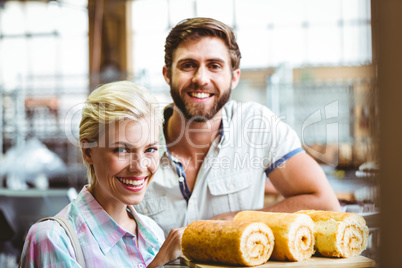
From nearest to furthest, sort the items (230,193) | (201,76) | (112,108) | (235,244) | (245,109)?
(235,244)
(112,108)
(201,76)
(230,193)
(245,109)

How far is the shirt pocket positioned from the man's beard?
8.4 inches

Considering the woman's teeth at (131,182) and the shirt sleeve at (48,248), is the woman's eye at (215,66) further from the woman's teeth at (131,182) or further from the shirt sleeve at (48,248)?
the shirt sleeve at (48,248)

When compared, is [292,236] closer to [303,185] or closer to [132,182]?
[132,182]

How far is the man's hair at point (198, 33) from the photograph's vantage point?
1053mm

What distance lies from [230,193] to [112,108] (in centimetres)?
48

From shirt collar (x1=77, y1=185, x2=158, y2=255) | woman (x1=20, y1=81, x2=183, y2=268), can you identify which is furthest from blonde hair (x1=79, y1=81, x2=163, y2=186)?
shirt collar (x1=77, y1=185, x2=158, y2=255)

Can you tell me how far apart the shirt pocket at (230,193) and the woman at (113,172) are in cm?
31

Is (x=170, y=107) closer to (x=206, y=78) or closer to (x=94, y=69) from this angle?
(x=206, y=78)

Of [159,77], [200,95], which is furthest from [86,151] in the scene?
[159,77]

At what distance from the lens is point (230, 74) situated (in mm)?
1103

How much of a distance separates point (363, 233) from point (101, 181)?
20.6 inches

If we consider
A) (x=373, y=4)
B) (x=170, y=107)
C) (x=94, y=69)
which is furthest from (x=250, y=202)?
(x=94, y=69)

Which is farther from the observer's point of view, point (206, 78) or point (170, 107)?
point (170, 107)

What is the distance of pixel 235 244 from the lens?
0.76 meters
